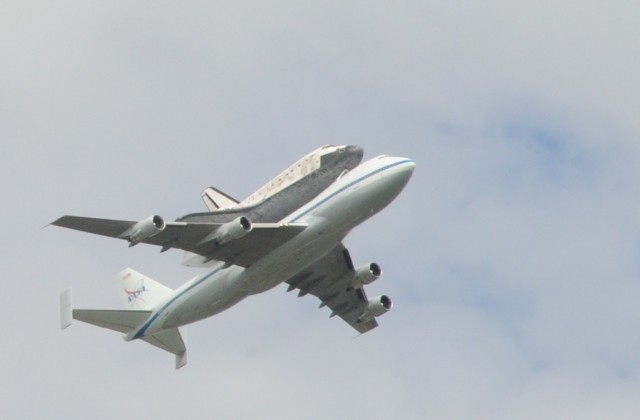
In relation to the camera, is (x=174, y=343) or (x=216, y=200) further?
(x=216, y=200)

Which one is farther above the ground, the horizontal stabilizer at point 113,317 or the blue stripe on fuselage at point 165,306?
the horizontal stabilizer at point 113,317

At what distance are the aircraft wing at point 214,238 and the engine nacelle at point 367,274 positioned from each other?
10.2 meters

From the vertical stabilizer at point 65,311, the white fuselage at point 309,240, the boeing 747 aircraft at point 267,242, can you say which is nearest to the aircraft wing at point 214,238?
the boeing 747 aircraft at point 267,242

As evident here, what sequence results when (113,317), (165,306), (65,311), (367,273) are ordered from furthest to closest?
1. (367,273)
2. (113,317)
3. (65,311)
4. (165,306)

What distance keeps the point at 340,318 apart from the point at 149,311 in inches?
516

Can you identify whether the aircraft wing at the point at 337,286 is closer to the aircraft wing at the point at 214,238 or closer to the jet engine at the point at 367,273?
the jet engine at the point at 367,273

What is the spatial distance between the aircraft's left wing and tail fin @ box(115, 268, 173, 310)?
8105 mm

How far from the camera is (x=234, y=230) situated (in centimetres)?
9238

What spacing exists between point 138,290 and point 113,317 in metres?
4.99

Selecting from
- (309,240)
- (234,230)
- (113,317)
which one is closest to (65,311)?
(113,317)

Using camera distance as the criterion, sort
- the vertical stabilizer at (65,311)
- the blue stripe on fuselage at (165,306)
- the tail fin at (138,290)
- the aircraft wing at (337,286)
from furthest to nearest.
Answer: the tail fin at (138,290)
the aircraft wing at (337,286)
the vertical stabilizer at (65,311)
the blue stripe on fuselage at (165,306)

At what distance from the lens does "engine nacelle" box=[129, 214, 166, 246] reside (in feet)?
295

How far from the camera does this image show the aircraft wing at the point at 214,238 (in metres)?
91.2

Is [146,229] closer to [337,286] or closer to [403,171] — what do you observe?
[403,171]
